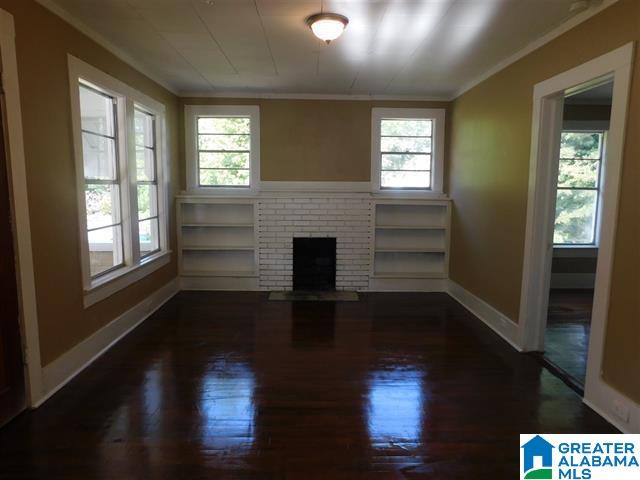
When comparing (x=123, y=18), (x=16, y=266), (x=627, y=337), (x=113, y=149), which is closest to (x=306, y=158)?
(x=113, y=149)

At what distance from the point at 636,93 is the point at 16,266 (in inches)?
153

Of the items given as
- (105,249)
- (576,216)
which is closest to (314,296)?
(105,249)

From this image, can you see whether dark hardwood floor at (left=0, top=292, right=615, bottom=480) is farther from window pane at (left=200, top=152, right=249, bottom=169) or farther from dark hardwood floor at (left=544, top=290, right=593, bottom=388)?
window pane at (left=200, top=152, right=249, bottom=169)

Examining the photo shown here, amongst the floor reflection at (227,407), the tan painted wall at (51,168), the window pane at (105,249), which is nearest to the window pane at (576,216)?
the floor reflection at (227,407)

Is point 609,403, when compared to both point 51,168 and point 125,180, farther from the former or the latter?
point 125,180

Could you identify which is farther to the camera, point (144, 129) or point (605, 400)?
point (144, 129)

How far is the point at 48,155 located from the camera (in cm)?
287

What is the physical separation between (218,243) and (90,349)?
275cm

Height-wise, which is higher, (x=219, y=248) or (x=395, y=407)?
(x=219, y=248)

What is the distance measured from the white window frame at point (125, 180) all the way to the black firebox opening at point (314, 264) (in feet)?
5.77

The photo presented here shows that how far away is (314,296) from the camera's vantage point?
5.56 m

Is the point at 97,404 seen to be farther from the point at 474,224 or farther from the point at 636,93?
the point at 474,224

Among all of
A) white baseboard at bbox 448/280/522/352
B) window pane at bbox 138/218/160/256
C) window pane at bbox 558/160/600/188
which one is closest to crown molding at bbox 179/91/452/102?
window pane at bbox 138/218/160/256

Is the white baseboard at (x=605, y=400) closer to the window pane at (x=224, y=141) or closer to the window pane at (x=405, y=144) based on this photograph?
the window pane at (x=405, y=144)
